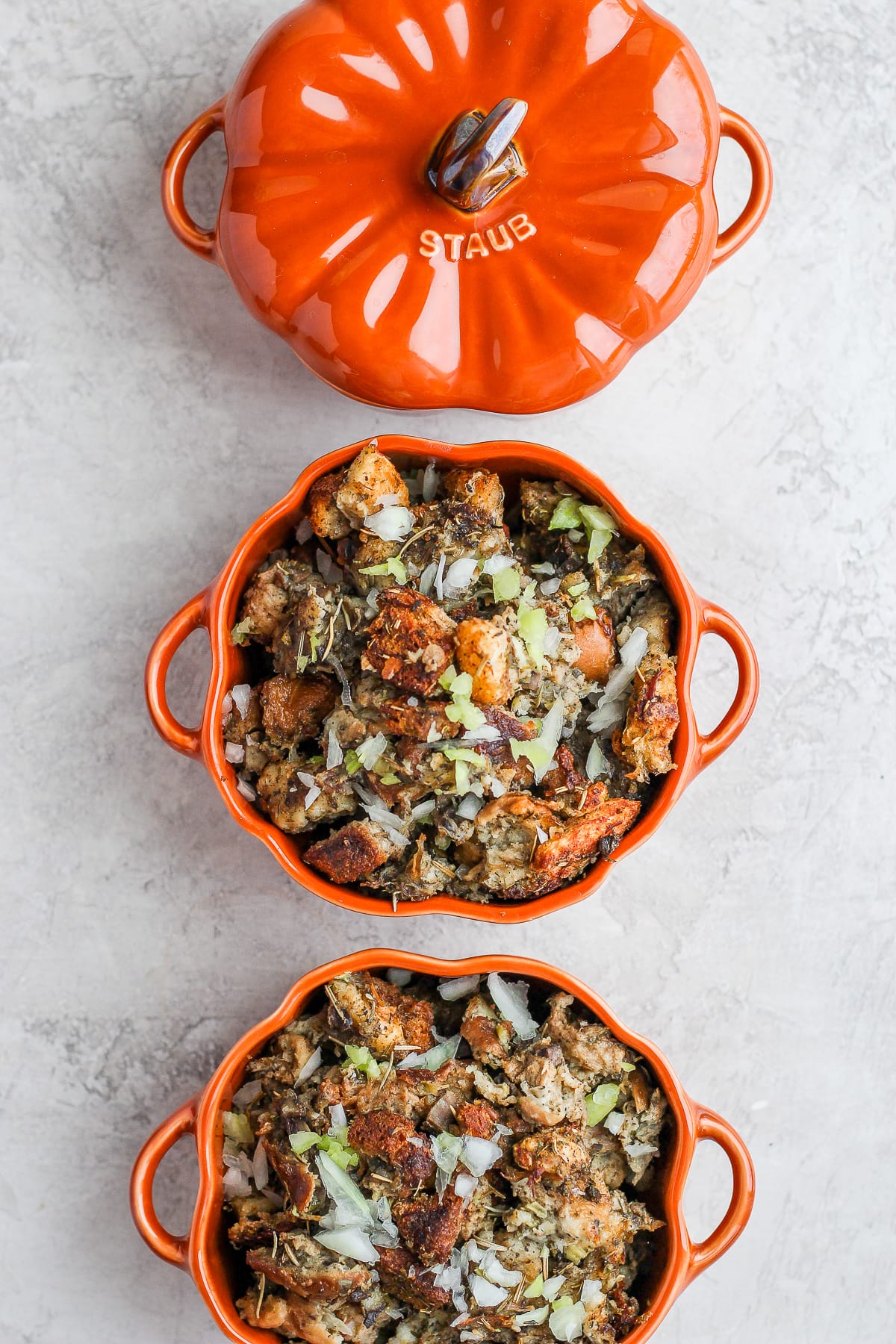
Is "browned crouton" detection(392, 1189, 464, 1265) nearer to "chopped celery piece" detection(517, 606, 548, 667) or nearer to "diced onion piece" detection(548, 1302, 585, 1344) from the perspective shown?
"diced onion piece" detection(548, 1302, 585, 1344)

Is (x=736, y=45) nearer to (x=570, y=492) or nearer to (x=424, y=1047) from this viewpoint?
(x=570, y=492)

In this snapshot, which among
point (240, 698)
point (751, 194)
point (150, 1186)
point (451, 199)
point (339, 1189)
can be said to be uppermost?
point (751, 194)

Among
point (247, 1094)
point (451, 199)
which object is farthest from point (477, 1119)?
point (451, 199)

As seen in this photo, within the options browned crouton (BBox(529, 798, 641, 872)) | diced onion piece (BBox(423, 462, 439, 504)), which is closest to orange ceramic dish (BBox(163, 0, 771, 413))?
diced onion piece (BBox(423, 462, 439, 504))

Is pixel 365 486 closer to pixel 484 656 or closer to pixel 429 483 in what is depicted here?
pixel 429 483

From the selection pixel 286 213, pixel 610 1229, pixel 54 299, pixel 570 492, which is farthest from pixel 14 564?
pixel 610 1229

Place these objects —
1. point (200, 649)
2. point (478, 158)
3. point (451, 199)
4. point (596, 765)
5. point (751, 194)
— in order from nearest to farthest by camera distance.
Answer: point (478, 158)
point (451, 199)
point (596, 765)
point (751, 194)
point (200, 649)
